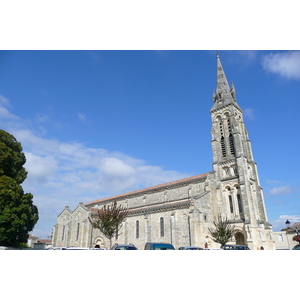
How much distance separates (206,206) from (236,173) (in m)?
7.55

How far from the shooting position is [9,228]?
82.9ft

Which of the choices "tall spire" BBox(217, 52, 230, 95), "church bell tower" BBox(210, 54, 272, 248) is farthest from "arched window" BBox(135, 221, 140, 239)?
"tall spire" BBox(217, 52, 230, 95)

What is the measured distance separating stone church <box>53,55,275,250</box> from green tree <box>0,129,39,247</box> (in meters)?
9.08

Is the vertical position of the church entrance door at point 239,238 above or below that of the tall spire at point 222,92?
below

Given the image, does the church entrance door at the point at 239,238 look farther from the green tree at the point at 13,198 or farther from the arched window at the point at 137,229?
the green tree at the point at 13,198

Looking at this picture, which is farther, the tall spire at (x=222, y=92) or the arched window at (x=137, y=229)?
the tall spire at (x=222, y=92)

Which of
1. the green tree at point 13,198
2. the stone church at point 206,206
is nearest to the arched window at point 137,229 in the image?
the stone church at point 206,206

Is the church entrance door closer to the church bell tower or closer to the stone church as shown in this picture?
the church bell tower

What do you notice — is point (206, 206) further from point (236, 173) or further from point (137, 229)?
point (137, 229)

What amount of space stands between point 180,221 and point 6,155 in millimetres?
22142

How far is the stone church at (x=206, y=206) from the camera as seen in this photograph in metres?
29.4

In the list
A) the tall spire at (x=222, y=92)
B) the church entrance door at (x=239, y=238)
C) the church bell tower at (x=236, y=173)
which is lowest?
the church entrance door at (x=239, y=238)

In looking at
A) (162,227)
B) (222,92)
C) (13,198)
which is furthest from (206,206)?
(13,198)
